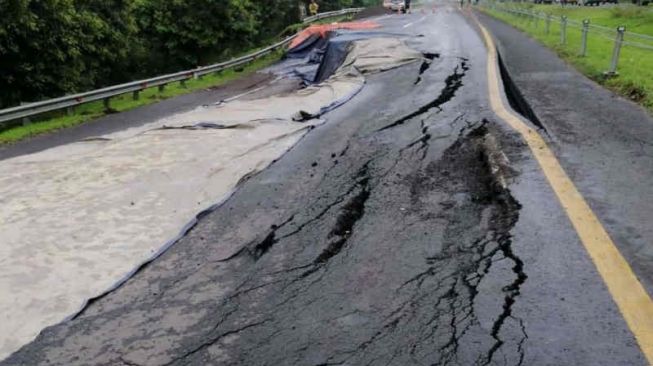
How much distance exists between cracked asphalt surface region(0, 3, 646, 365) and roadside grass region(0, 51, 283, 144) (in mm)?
7946

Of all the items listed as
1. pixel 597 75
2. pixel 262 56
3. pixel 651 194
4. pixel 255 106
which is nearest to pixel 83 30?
pixel 262 56

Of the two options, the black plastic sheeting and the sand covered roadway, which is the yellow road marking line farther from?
the black plastic sheeting

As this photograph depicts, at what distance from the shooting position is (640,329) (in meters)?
2.91

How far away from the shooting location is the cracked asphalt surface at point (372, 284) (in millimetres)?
2955

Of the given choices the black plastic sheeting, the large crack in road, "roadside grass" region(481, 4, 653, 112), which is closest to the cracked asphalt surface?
the large crack in road

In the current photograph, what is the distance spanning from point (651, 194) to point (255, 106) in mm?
7198

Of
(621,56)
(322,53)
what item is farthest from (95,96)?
(621,56)

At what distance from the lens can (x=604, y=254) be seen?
3.73 m

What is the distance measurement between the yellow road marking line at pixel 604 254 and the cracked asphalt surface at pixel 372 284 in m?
0.07

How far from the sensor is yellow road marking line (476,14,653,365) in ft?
9.77

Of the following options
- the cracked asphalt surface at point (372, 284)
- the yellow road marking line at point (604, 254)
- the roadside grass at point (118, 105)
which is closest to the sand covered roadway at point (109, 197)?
the cracked asphalt surface at point (372, 284)

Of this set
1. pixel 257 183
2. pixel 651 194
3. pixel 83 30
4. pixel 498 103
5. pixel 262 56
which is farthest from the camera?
pixel 262 56

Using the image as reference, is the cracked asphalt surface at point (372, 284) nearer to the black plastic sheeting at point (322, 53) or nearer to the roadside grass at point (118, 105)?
the roadside grass at point (118, 105)

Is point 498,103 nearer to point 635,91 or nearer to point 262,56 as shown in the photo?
point 635,91
